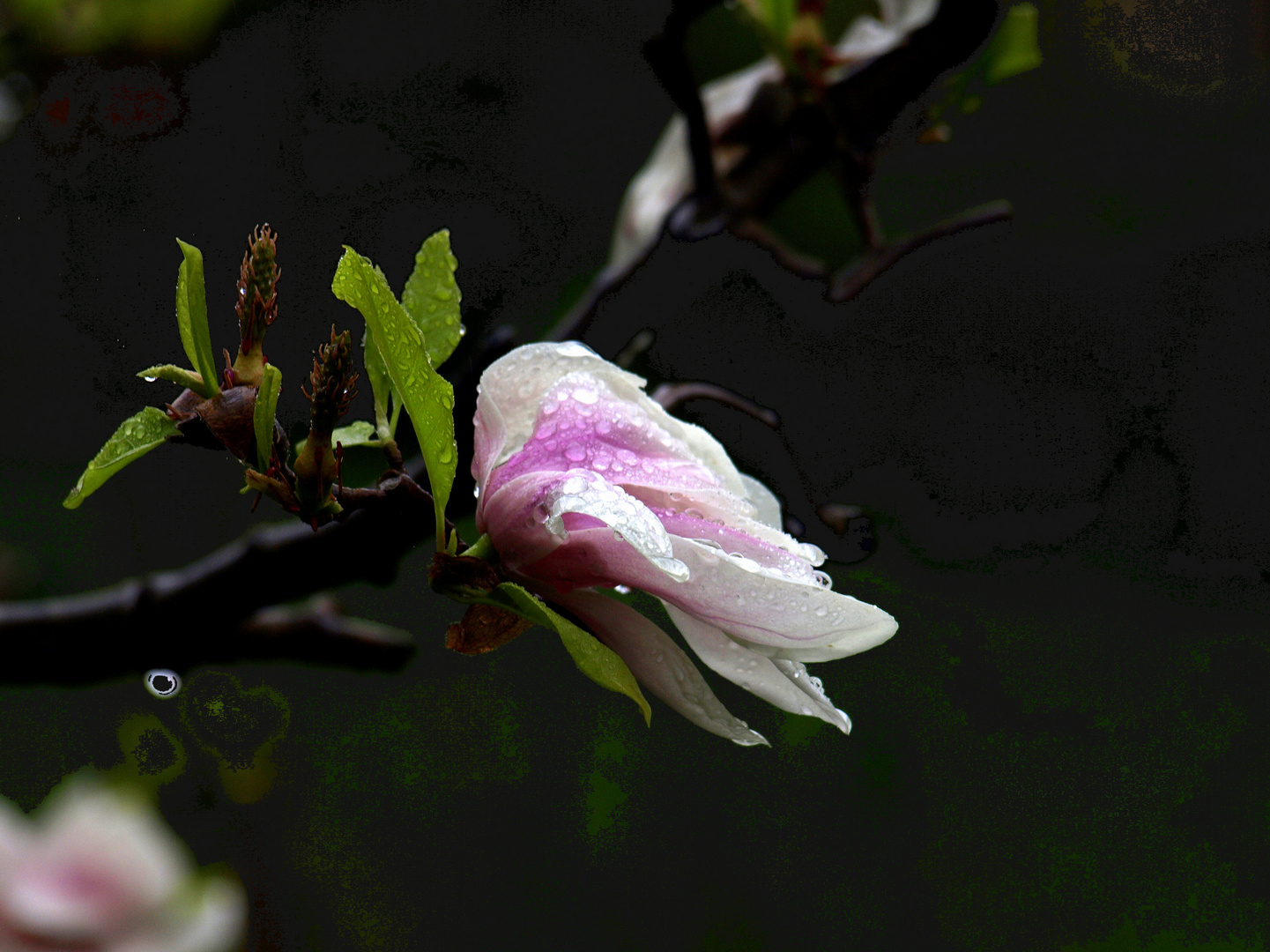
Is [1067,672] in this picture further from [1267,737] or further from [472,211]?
[472,211]

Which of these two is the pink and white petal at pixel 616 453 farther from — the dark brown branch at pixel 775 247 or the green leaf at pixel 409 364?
the dark brown branch at pixel 775 247

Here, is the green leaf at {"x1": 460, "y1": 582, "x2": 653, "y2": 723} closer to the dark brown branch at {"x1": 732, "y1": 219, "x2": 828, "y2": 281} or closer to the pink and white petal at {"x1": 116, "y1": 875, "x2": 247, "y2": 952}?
the pink and white petal at {"x1": 116, "y1": 875, "x2": 247, "y2": 952}

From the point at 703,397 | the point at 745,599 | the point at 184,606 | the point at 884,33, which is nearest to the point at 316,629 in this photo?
the point at 184,606

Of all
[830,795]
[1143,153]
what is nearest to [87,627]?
[830,795]

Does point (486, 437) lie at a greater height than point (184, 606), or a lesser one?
greater

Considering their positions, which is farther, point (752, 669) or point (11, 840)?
point (752, 669)

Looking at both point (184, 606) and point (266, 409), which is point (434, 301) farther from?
point (184, 606)
